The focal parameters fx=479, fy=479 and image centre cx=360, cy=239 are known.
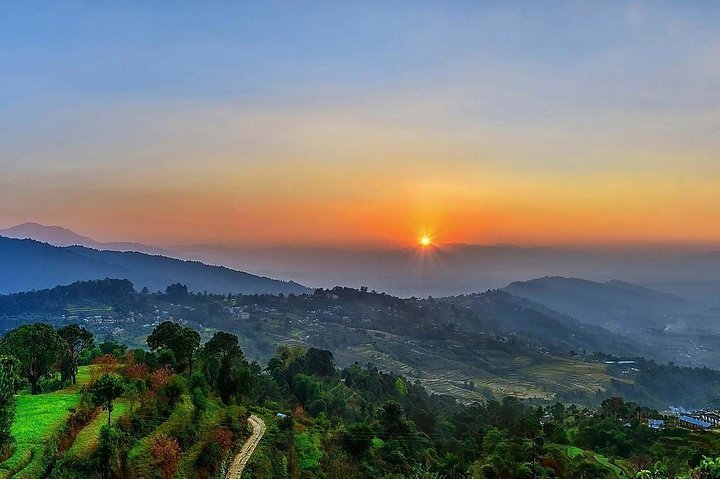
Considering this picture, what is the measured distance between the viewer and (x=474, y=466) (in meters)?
27.9

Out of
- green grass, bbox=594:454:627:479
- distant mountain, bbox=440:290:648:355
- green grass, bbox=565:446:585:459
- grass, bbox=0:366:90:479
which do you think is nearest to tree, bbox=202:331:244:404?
grass, bbox=0:366:90:479

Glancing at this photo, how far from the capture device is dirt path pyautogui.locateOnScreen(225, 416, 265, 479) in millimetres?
18922

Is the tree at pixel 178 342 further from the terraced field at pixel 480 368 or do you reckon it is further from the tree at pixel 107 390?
the terraced field at pixel 480 368

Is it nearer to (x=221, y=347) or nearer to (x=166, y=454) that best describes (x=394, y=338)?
(x=221, y=347)

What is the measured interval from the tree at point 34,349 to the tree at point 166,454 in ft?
28.0

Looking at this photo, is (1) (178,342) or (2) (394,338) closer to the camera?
(1) (178,342)

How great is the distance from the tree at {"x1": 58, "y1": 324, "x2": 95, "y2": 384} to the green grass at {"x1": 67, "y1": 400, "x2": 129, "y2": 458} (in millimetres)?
6314

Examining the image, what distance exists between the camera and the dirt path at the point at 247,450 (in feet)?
62.1

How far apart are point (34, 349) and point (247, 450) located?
10.4 metres

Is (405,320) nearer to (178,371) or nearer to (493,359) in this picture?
(493,359)

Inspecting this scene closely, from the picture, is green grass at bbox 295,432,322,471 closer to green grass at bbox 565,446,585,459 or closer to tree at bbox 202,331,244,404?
tree at bbox 202,331,244,404

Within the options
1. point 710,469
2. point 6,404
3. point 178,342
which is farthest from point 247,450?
point 710,469

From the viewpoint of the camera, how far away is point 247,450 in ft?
69.5

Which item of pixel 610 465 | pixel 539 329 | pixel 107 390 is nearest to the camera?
pixel 107 390
